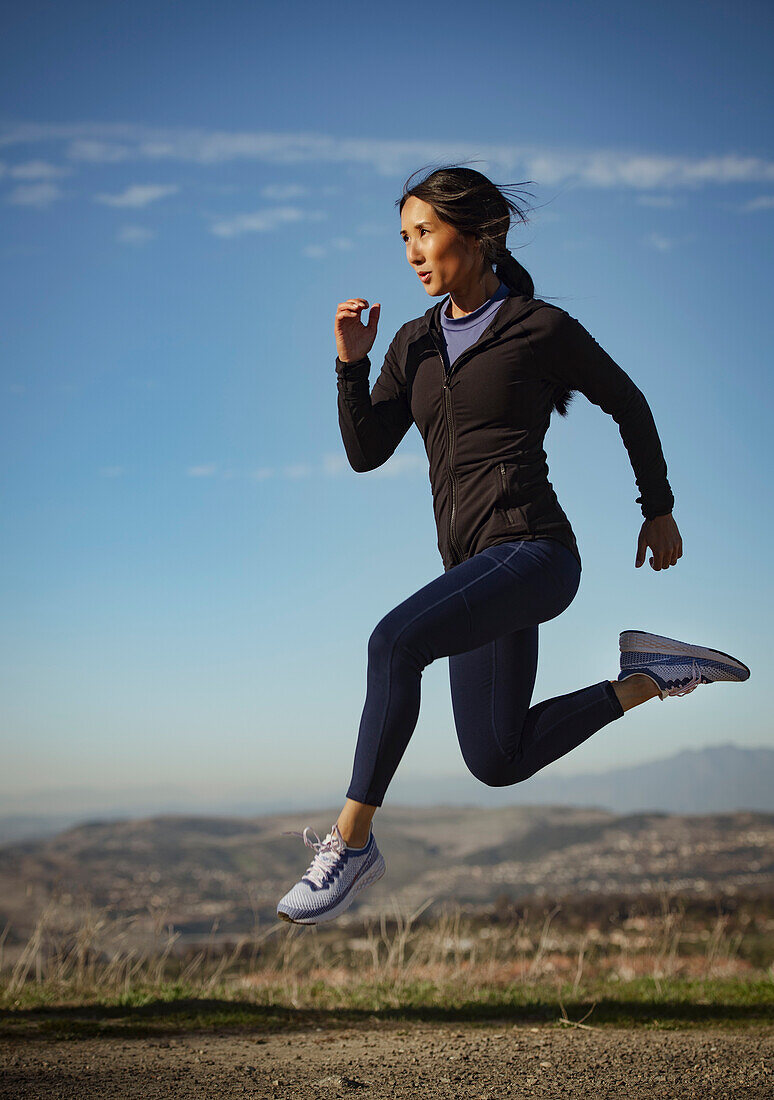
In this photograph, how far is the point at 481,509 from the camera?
330cm

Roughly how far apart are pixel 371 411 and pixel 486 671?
3.51 ft

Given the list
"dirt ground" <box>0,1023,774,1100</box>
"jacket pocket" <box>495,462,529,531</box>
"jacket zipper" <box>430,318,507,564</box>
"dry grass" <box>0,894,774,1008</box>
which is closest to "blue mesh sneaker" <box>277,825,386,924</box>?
"dirt ground" <box>0,1023,774,1100</box>

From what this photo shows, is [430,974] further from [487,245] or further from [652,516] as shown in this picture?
[487,245]

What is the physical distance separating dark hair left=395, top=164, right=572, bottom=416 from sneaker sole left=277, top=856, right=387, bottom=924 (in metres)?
1.73

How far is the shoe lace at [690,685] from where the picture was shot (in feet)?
12.1

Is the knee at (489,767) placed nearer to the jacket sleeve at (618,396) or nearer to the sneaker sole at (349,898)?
the sneaker sole at (349,898)

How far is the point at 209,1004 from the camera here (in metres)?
5.61

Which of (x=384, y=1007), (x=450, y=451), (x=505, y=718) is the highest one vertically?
(x=450, y=451)

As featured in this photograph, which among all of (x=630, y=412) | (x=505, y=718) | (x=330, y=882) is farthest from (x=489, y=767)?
(x=630, y=412)

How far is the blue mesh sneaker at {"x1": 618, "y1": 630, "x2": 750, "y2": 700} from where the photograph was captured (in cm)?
369

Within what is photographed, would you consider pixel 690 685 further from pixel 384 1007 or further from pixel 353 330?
pixel 384 1007

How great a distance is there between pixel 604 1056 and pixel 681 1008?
6.35 feet

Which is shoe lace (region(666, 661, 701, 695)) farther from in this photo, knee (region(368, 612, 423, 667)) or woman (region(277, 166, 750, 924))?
knee (region(368, 612, 423, 667))

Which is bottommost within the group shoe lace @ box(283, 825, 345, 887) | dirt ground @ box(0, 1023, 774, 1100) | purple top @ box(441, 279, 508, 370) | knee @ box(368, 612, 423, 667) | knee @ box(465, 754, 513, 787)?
dirt ground @ box(0, 1023, 774, 1100)
